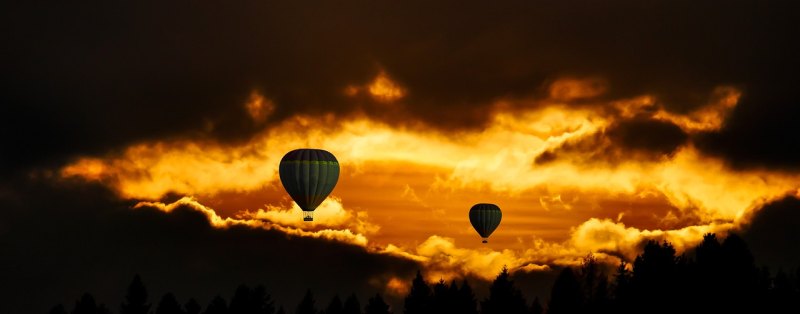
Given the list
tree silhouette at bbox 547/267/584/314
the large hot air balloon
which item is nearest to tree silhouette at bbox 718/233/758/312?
tree silhouette at bbox 547/267/584/314

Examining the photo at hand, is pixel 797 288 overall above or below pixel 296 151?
below

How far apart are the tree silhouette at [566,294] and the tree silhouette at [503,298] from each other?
8.52 meters

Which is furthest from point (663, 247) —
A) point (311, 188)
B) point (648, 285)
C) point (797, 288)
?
point (311, 188)

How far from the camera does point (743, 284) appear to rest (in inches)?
5699

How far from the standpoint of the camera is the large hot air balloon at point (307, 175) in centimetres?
19025

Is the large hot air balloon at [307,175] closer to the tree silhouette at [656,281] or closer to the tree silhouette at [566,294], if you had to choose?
the tree silhouette at [566,294]

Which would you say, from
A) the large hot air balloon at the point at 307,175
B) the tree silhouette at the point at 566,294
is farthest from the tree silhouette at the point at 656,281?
the large hot air balloon at the point at 307,175

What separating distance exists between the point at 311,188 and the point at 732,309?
71.2m

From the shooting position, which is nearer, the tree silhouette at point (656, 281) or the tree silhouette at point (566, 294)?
the tree silhouette at point (656, 281)

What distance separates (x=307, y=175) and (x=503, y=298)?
34662 millimetres

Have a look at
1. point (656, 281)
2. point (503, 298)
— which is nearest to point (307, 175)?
point (503, 298)

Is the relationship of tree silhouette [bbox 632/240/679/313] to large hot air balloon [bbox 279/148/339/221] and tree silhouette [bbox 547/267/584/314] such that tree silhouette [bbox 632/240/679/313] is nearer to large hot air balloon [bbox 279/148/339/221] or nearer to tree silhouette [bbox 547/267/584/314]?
tree silhouette [bbox 547/267/584/314]

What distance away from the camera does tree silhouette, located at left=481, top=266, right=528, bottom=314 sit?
191750 millimetres

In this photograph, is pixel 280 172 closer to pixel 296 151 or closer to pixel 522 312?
pixel 296 151
